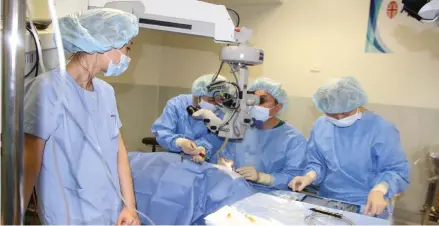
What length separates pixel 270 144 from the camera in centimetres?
201

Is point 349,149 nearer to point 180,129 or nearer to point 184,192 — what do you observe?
point 184,192

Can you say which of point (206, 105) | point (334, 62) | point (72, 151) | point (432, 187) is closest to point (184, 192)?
point (72, 151)

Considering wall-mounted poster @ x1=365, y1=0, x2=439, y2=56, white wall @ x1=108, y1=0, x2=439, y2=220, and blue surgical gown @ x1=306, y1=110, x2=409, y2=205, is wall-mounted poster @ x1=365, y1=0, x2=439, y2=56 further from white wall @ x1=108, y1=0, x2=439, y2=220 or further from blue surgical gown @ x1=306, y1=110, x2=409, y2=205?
blue surgical gown @ x1=306, y1=110, x2=409, y2=205

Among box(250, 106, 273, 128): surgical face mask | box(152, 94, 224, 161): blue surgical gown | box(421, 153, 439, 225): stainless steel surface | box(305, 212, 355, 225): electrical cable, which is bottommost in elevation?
box(421, 153, 439, 225): stainless steel surface

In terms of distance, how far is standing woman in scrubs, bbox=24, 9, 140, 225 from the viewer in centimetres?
100

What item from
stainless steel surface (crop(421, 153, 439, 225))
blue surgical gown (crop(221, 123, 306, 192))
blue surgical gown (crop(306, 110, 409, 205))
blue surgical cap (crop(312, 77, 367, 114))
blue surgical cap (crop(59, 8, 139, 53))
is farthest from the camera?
stainless steel surface (crop(421, 153, 439, 225))

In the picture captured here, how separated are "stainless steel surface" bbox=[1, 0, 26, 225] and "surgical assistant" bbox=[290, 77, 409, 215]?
53.3 inches

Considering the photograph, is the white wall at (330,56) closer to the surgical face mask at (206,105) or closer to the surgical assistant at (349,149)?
the surgical assistant at (349,149)

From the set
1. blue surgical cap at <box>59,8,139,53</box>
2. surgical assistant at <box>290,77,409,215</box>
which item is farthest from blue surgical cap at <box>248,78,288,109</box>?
blue surgical cap at <box>59,8,139,53</box>

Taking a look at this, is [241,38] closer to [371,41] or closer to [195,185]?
[195,185]

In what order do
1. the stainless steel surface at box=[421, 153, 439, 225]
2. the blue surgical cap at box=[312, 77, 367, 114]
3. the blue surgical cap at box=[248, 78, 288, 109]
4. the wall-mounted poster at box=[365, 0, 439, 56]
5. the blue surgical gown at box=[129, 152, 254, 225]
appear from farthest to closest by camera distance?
the wall-mounted poster at box=[365, 0, 439, 56]
the stainless steel surface at box=[421, 153, 439, 225]
the blue surgical cap at box=[248, 78, 288, 109]
the blue surgical cap at box=[312, 77, 367, 114]
the blue surgical gown at box=[129, 152, 254, 225]

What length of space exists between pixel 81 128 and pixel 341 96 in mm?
1279

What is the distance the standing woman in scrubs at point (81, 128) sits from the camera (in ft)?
3.28

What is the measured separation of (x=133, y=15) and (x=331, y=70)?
7.17 feet
